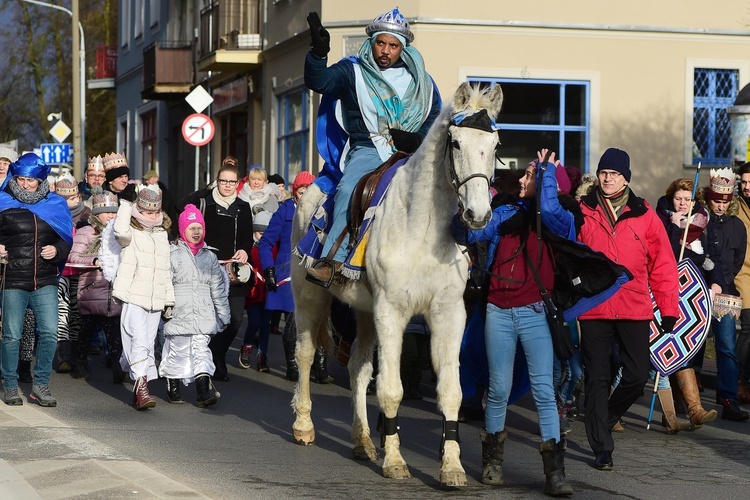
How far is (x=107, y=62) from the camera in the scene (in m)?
47.7

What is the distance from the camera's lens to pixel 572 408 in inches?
A: 445

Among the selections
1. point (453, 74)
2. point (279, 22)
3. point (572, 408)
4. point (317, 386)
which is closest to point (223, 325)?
point (317, 386)

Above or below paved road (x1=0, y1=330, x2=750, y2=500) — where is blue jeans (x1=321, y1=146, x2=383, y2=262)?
above

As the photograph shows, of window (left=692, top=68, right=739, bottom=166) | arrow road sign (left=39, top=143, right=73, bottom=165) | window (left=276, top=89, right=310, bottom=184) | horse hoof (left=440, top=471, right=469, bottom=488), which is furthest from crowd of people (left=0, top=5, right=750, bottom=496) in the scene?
arrow road sign (left=39, top=143, right=73, bottom=165)

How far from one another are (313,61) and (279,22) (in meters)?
19.2

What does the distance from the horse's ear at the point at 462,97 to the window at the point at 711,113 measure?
59.3ft

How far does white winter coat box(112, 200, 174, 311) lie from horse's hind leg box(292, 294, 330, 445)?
2.04 meters

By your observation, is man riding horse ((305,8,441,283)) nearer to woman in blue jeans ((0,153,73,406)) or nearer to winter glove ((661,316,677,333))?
Result: winter glove ((661,316,677,333))

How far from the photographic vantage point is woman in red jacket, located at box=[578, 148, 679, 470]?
8969 mm

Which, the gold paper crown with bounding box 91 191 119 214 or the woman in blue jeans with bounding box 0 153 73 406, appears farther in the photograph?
the gold paper crown with bounding box 91 191 119 214

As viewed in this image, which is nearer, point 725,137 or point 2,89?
point 725,137

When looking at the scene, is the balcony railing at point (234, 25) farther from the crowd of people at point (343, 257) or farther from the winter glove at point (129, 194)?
the winter glove at point (129, 194)

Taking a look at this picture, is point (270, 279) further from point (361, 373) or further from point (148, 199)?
point (361, 373)

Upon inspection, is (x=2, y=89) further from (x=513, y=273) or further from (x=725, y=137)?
(x=513, y=273)
